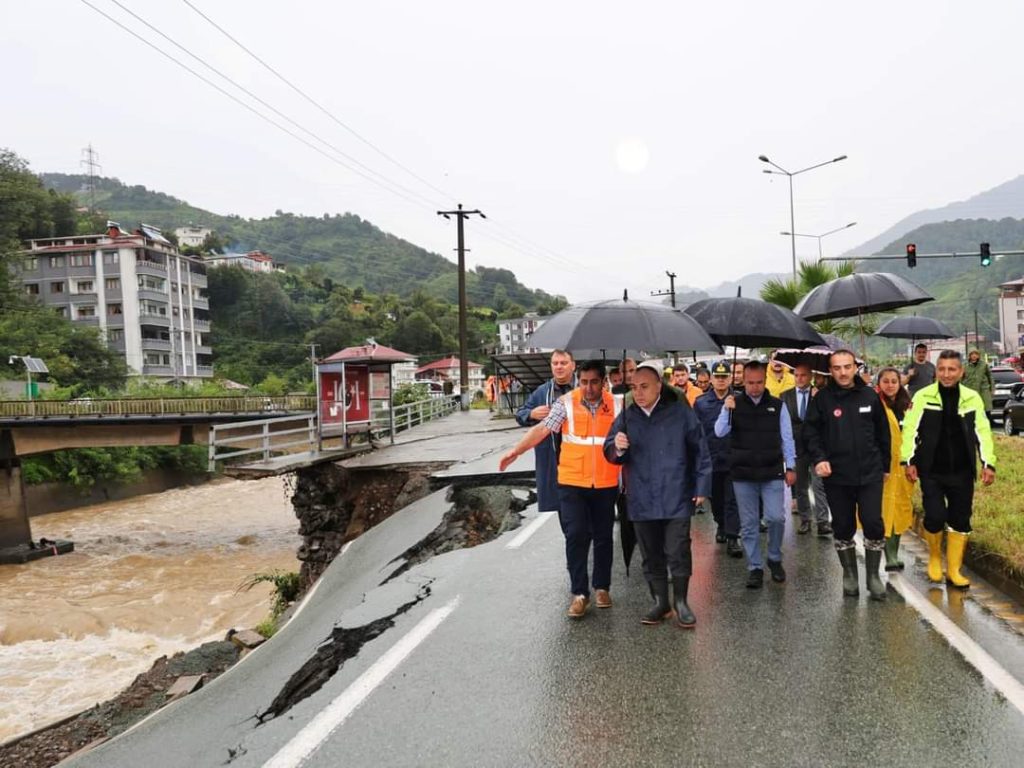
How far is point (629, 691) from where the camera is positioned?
4.03 m

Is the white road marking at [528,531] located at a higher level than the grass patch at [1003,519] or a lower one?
lower

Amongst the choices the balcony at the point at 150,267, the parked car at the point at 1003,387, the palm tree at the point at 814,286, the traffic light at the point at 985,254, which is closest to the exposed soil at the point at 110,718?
the palm tree at the point at 814,286

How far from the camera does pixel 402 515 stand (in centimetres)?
1116

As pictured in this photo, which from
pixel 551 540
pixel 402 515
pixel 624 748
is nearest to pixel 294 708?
pixel 624 748

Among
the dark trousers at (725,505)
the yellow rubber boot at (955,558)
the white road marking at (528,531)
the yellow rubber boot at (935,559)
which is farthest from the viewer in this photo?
the white road marking at (528,531)

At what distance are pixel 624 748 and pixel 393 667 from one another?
176cm

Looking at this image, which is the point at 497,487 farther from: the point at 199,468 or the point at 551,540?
the point at 199,468

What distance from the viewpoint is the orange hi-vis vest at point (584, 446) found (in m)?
5.13

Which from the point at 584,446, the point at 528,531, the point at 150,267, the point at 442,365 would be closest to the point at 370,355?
the point at 528,531

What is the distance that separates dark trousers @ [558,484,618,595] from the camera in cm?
518

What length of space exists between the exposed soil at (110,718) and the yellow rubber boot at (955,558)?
20.2 feet

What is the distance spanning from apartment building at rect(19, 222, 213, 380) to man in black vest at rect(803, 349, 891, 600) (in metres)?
71.1

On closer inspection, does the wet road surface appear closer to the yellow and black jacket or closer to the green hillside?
the yellow and black jacket

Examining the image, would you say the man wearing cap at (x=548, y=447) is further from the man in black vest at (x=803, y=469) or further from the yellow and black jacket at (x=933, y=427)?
the man in black vest at (x=803, y=469)
